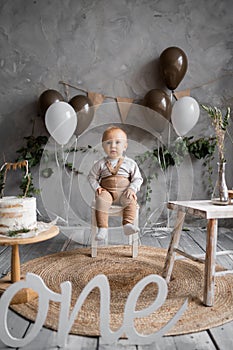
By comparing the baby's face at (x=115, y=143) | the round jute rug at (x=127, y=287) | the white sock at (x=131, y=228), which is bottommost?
the round jute rug at (x=127, y=287)

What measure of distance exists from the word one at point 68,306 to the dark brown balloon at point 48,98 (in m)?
2.13

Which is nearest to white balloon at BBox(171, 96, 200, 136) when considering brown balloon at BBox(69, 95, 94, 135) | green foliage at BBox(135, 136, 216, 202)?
green foliage at BBox(135, 136, 216, 202)

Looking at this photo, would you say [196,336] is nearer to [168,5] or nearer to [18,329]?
[18,329]

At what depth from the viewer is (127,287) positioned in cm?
189

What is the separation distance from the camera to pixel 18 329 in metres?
1.46

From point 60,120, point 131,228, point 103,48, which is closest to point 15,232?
point 131,228

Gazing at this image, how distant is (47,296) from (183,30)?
290 cm

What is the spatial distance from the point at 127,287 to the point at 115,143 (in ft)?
2.42

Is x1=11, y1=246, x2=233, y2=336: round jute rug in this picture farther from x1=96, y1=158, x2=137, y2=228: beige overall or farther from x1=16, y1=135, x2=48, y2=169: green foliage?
x1=16, y1=135, x2=48, y2=169: green foliage

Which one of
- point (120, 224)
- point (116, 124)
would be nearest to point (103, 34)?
point (116, 124)

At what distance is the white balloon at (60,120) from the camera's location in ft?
9.05

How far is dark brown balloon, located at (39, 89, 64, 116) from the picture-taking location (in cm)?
311

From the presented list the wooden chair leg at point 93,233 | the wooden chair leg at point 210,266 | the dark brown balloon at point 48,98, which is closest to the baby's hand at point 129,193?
the wooden chair leg at point 93,233

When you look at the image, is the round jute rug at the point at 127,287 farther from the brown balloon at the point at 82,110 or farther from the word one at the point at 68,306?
the brown balloon at the point at 82,110
